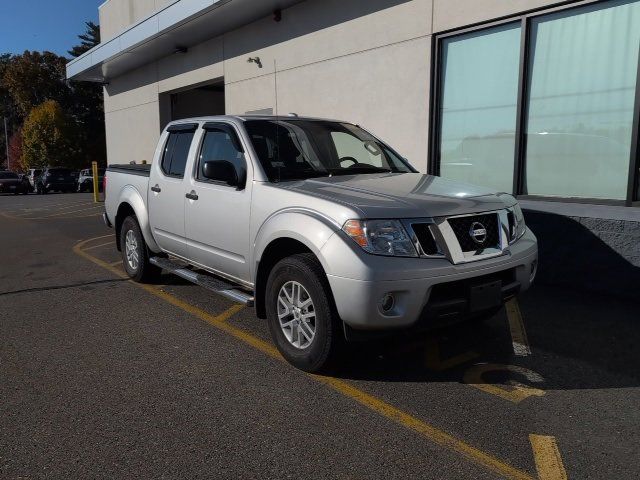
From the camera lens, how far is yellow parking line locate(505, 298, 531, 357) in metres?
4.38

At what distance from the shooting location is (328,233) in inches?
138

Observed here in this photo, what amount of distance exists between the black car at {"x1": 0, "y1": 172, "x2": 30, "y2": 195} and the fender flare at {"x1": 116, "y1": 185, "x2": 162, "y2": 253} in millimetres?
29048

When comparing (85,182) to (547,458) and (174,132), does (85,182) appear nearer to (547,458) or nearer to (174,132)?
(174,132)

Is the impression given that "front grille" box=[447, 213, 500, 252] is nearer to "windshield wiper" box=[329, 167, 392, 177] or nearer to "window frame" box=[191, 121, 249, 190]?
"windshield wiper" box=[329, 167, 392, 177]

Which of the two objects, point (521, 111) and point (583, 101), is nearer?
point (583, 101)

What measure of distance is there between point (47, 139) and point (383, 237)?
170 feet

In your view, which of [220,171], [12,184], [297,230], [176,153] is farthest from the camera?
[12,184]

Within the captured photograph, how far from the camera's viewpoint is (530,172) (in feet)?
26.0

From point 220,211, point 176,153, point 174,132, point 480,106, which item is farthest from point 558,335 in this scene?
point 480,106

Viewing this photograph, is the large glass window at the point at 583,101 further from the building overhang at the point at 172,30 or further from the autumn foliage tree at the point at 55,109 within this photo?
the autumn foliage tree at the point at 55,109

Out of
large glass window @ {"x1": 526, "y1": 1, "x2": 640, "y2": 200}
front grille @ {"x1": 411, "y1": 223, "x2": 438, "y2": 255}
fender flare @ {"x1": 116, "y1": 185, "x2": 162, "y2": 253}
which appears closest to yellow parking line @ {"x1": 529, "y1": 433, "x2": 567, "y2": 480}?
front grille @ {"x1": 411, "y1": 223, "x2": 438, "y2": 255}

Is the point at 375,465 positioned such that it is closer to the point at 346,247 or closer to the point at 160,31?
the point at 346,247

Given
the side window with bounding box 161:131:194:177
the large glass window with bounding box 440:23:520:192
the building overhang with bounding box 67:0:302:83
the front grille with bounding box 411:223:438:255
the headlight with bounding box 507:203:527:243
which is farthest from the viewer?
the building overhang with bounding box 67:0:302:83

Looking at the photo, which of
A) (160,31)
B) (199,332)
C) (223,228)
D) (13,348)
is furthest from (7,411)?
(160,31)
